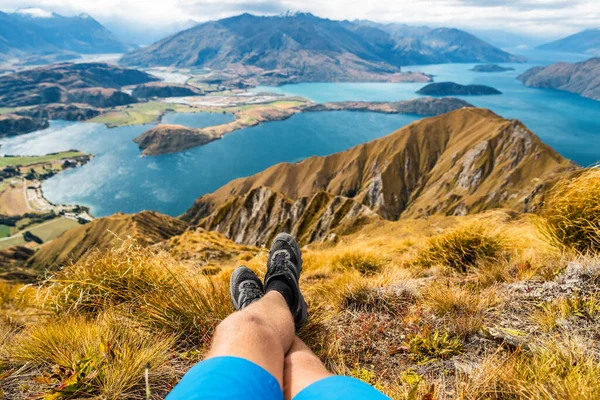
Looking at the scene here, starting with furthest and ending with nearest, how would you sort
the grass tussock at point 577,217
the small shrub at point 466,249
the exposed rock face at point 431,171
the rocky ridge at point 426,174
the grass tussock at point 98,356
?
the exposed rock face at point 431,171 < the rocky ridge at point 426,174 < the small shrub at point 466,249 < the grass tussock at point 577,217 < the grass tussock at point 98,356

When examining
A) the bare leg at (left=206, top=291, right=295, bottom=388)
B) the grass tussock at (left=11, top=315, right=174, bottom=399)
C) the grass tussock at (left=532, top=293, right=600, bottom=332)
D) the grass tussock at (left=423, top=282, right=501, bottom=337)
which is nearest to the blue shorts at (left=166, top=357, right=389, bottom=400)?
the bare leg at (left=206, top=291, right=295, bottom=388)

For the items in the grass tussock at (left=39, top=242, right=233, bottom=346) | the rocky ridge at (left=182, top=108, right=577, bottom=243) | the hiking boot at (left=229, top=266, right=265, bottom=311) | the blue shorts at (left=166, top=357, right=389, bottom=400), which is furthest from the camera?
the rocky ridge at (left=182, top=108, right=577, bottom=243)

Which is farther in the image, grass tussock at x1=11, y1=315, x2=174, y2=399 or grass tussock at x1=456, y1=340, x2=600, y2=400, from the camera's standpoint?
grass tussock at x1=11, y1=315, x2=174, y2=399

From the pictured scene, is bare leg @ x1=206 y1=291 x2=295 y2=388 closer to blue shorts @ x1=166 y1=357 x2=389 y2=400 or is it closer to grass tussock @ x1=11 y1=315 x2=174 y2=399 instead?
blue shorts @ x1=166 y1=357 x2=389 y2=400

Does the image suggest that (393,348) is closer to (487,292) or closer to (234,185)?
(487,292)

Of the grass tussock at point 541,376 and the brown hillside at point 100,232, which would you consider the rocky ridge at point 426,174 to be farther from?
the grass tussock at point 541,376

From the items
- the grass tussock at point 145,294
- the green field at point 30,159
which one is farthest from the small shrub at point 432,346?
the green field at point 30,159

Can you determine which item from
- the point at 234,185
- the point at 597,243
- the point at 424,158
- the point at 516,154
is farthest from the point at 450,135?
the point at 597,243

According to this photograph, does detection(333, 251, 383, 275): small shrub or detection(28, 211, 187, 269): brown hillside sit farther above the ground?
detection(333, 251, 383, 275): small shrub
